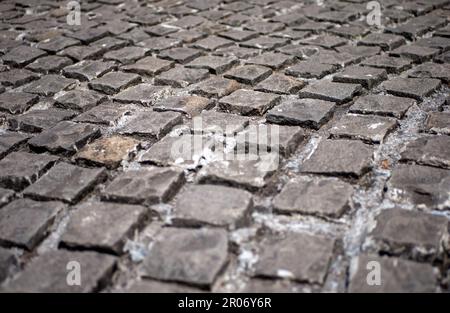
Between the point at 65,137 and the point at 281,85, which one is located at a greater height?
the point at 281,85

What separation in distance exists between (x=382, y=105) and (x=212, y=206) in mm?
1265

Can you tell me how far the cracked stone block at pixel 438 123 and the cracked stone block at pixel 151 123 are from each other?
4.16 feet

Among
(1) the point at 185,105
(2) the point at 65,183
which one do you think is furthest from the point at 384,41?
(2) the point at 65,183

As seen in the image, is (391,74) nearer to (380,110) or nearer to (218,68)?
(380,110)

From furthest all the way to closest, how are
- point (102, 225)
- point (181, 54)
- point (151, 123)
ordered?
point (181, 54) < point (151, 123) < point (102, 225)

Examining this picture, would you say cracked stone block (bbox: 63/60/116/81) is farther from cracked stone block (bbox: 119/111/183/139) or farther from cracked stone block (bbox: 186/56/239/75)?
cracked stone block (bbox: 119/111/183/139)

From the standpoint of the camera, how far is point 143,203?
5.87 ft

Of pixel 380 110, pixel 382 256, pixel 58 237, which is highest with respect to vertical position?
pixel 380 110

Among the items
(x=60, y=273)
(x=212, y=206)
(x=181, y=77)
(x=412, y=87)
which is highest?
(x=412, y=87)

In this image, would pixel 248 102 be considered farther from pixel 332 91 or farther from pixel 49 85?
pixel 49 85

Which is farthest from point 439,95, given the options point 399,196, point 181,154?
point 181,154

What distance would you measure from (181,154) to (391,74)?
1615mm

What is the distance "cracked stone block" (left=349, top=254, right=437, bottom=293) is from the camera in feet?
4.53

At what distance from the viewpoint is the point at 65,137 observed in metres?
2.29
